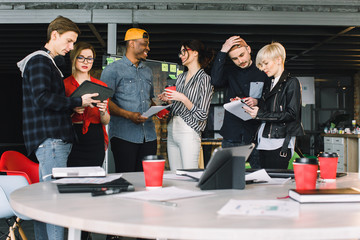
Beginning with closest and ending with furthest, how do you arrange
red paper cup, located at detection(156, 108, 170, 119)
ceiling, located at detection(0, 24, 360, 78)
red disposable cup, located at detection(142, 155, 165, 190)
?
red disposable cup, located at detection(142, 155, 165, 190) → red paper cup, located at detection(156, 108, 170, 119) → ceiling, located at detection(0, 24, 360, 78)

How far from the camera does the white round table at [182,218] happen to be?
82 centimetres

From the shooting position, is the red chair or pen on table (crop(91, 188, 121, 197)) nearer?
pen on table (crop(91, 188, 121, 197))

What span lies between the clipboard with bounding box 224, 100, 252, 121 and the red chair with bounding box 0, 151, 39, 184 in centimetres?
158

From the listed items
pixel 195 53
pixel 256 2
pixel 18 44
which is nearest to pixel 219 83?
pixel 195 53

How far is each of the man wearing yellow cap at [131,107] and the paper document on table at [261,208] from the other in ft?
6.08

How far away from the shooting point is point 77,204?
1.10 meters

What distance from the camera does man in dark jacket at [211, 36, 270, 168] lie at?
114 inches

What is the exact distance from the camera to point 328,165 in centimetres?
169

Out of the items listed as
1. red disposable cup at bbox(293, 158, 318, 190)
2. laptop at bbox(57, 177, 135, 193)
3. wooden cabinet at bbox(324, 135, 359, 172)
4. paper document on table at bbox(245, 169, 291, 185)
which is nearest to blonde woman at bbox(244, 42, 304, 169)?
paper document on table at bbox(245, 169, 291, 185)

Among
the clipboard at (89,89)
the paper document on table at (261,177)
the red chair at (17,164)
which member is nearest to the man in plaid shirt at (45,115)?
the clipboard at (89,89)

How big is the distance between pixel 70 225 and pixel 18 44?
9.32 meters

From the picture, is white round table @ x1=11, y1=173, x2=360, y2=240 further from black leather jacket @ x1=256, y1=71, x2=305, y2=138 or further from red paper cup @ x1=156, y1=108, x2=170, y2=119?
red paper cup @ x1=156, y1=108, x2=170, y2=119

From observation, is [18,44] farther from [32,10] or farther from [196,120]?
[196,120]

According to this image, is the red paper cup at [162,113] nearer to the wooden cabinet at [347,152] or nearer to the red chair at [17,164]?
the red chair at [17,164]
